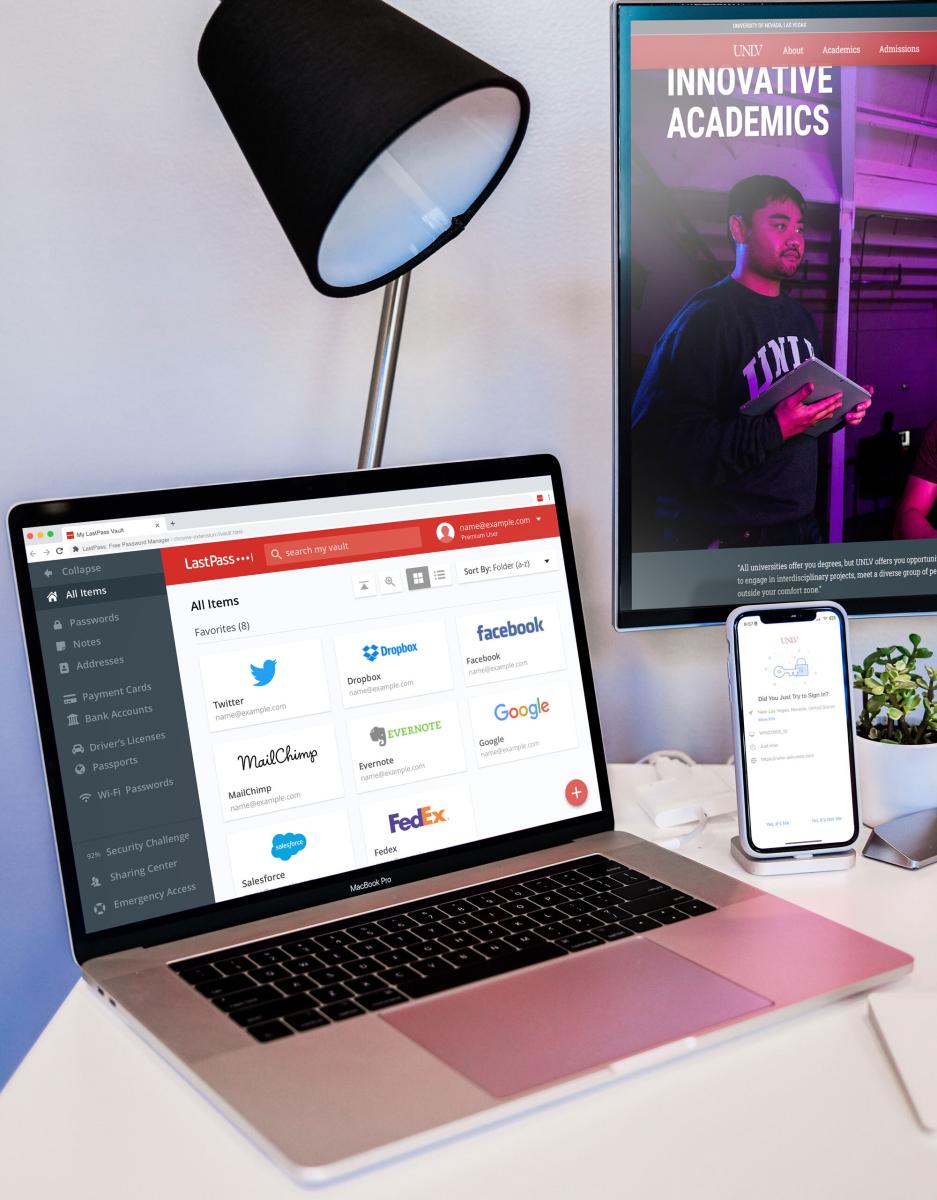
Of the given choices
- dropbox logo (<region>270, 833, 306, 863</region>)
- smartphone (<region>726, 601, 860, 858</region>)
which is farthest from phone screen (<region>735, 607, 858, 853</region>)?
dropbox logo (<region>270, 833, 306, 863</region>)

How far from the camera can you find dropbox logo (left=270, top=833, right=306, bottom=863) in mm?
775

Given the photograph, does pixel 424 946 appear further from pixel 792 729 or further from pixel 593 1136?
pixel 792 729

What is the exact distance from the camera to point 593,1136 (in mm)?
547

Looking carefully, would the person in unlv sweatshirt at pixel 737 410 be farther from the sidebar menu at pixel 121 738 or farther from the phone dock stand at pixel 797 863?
Result: the sidebar menu at pixel 121 738

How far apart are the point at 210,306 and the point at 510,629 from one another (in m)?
0.38

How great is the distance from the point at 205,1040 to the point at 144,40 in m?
0.75

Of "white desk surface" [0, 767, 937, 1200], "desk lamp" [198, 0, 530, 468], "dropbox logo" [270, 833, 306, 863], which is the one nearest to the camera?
"white desk surface" [0, 767, 937, 1200]

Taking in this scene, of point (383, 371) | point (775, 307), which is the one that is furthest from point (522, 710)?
point (775, 307)

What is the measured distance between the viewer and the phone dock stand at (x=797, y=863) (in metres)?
0.83

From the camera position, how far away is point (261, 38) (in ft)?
2.34

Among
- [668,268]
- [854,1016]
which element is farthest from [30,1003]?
[668,268]

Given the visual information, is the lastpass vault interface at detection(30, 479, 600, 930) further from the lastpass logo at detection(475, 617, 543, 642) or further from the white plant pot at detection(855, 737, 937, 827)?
the white plant pot at detection(855, 737, 937, 827)

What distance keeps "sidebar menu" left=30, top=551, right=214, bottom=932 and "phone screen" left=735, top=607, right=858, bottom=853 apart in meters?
0.40

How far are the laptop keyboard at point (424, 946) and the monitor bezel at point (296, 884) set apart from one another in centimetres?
3
